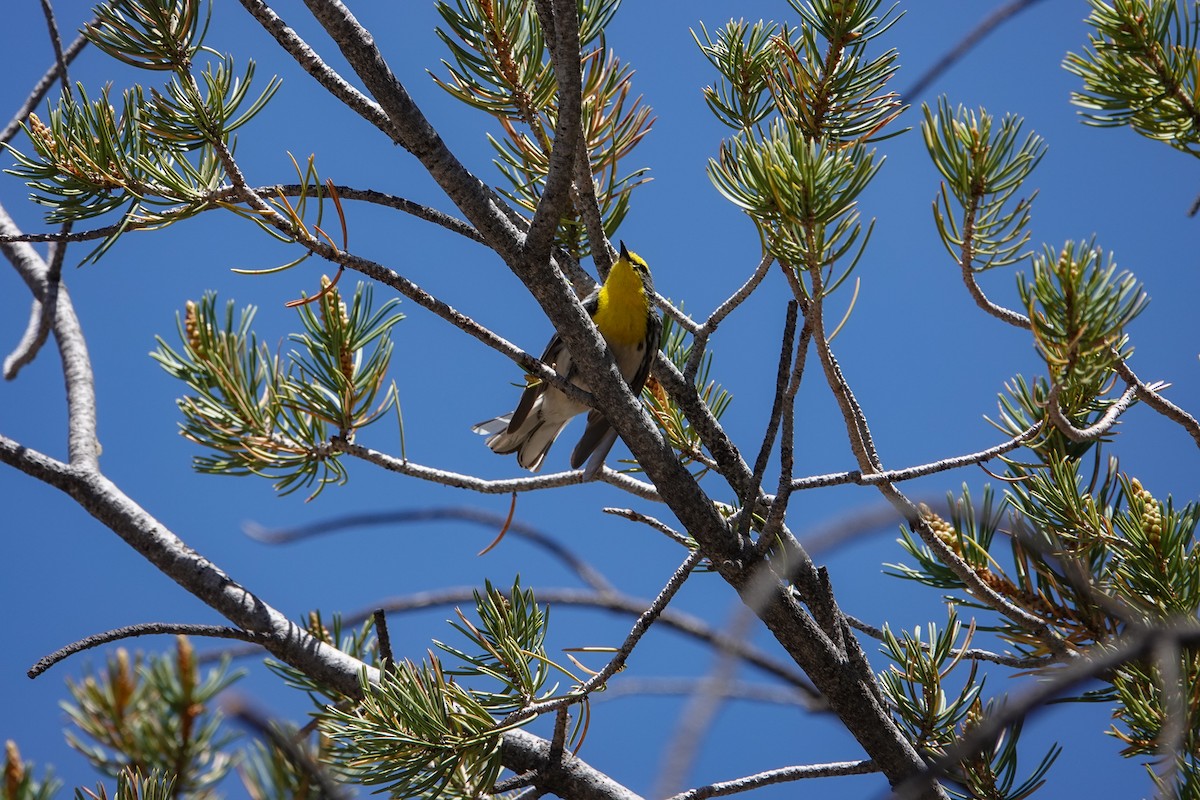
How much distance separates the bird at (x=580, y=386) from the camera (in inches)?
95.0

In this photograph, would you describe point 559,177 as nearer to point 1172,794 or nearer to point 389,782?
point 389,782

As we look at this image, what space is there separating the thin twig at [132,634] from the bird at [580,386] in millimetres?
992

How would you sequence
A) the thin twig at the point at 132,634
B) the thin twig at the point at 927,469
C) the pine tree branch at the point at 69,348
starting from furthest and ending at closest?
1. the pine tree branch at the point at 69,348
2. the thin twig at the point at 927,469
3. the thin twig at the point at 132,634

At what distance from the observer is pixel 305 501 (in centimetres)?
166

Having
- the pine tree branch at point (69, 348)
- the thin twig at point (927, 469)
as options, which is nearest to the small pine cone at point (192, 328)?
the pine tree branch at point (69, 348)

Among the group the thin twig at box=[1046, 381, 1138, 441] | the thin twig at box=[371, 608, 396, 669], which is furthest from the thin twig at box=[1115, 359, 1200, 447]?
the thin twig at box=[371, 608, 396, 669]

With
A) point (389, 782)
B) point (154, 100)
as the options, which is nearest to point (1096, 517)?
point (389, 782)

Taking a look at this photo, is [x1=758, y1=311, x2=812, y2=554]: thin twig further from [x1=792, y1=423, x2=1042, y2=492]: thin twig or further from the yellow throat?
the yellow throat

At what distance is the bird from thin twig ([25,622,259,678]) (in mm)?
992

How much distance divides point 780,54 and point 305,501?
1051mm

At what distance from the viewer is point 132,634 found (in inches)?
47.1

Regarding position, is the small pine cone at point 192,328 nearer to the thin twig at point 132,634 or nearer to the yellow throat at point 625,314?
the thin twig at point 132,634

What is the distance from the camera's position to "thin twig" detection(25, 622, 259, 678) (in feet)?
3.40

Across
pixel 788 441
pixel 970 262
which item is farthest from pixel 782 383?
pixel 970 262
